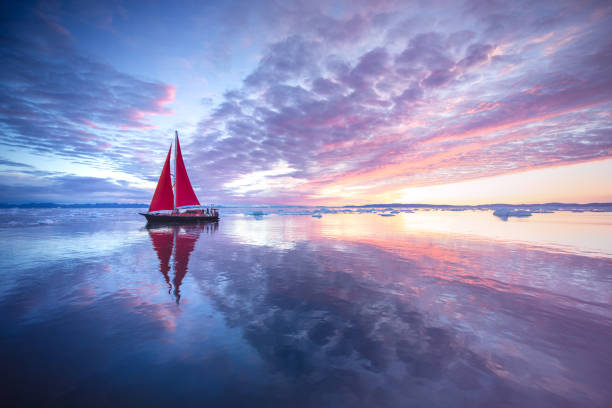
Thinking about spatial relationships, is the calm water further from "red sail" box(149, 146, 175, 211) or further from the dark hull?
"red sail" box(149, 146, 175, 211)

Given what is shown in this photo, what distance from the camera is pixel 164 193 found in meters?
36.4

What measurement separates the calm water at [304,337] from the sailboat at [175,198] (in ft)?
90.0

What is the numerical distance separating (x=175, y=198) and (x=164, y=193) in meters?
1.97

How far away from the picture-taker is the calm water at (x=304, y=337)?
11.8ft

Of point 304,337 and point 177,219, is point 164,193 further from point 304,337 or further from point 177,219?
point 304,337

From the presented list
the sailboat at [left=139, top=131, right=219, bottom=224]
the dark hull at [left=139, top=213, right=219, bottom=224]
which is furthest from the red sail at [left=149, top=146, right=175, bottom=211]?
the dark hull at [left=139, top=213, right=219, bottom=224]

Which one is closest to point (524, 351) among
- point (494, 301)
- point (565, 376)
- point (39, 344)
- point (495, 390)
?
point (565, 376)

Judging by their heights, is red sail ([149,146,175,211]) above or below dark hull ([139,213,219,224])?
above

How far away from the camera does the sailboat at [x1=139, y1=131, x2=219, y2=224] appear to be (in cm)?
3550

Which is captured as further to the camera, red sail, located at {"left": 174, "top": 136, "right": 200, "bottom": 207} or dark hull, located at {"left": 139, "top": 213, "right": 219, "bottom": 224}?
red sail, located at {"left": 174, "top": 136, "right": 200, "bottom": 207}

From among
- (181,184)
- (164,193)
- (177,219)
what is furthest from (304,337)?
(181,184)

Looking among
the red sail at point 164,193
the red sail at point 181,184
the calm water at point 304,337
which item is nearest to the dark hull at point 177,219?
the red sail at point 164,193

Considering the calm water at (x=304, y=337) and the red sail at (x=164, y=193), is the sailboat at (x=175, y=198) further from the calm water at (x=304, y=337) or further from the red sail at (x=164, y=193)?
the calm water at (x=304, y=337)

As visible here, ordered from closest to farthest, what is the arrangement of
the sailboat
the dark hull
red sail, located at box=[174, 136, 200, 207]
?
the dark hull → the sailboat → red sail, located at box=[174, 136, 200, 207]
